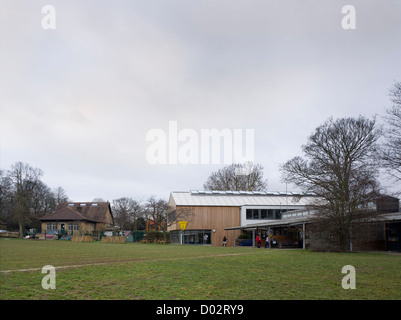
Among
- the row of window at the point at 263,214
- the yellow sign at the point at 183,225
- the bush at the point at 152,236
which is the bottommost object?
the bush at the point at 152,236

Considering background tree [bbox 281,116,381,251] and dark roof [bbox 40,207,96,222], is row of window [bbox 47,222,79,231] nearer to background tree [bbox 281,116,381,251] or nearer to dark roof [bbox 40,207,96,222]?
dark roof [bbox 40,207,96,222]

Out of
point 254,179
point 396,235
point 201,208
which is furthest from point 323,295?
point 254,179

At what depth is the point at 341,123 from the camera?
112 ft

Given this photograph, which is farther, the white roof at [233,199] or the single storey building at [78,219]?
the single storey building at [78,219]

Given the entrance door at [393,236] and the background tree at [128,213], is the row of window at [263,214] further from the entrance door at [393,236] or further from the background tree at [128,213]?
the entrance door at [393,236]

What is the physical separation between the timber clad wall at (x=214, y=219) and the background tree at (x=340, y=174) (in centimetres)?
2136

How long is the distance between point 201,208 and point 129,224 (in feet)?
91.6

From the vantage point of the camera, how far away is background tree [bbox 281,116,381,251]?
27.3m

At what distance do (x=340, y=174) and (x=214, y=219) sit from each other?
29.8m

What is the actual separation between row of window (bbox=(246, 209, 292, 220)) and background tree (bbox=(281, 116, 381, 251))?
21490mm

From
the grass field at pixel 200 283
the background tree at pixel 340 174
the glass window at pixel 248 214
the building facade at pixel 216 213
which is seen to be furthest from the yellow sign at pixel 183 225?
the grass field at pixel 200 283

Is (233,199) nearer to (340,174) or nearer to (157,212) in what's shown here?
(157,212)

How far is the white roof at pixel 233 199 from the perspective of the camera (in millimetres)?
56969

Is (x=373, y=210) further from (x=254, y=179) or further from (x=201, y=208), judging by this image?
A: (x=254, y=179)
